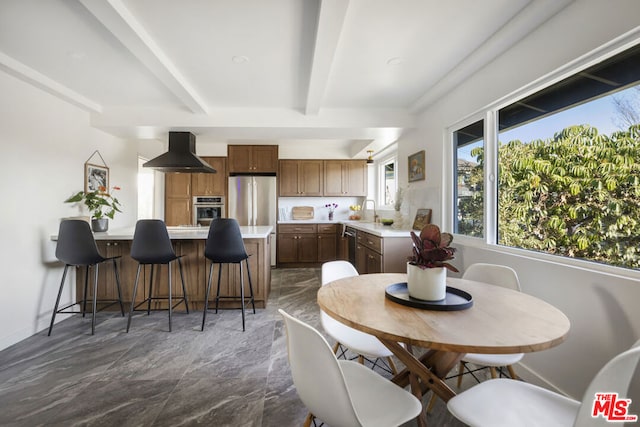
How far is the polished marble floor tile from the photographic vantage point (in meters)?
1.59

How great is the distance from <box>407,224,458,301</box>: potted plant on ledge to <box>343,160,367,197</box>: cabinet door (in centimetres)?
482

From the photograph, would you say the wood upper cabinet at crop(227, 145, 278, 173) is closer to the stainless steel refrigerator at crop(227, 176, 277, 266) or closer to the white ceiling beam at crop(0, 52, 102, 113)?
the stainless steel refrigerator at crop(227, 176, 277, 266)

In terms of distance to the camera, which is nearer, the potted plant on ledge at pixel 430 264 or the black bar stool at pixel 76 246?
the potted plant on ledge at pixel 430 264

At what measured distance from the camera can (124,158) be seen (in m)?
4.22

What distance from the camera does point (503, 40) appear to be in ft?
6.58

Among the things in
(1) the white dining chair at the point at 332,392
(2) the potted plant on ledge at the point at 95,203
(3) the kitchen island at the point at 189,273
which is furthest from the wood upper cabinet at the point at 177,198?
(1) the white dining chair at the point at 332,392

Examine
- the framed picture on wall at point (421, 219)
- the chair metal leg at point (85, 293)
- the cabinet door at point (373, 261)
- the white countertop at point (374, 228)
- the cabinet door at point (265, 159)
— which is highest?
the cabinet door at point (265, 159)

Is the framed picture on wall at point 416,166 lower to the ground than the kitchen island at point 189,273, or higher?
higher

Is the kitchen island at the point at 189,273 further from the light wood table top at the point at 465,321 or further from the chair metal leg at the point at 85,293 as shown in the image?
the light wood table top at the point at 465,321

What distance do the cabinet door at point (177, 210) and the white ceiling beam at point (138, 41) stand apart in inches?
118

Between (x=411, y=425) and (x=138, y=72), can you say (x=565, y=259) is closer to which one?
(x=411, y=425)

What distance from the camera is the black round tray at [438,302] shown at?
3.84 ft
